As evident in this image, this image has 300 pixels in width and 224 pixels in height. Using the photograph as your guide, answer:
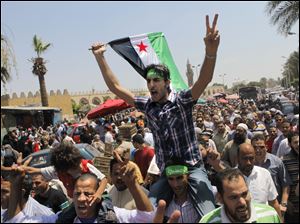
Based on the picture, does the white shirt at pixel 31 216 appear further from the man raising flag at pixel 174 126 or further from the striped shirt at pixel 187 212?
the striped shirt at pixel 187 212

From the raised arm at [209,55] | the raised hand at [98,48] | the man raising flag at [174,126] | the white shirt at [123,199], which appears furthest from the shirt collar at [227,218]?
the raised hand at [98,48]

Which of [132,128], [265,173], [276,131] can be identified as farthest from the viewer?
[132,128]

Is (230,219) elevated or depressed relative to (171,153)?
depressed

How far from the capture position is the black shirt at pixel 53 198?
14.1ft

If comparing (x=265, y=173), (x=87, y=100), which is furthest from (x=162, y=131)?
(x=87, y=100)

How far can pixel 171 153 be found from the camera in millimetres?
3098

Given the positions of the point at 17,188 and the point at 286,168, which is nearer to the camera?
the point at 17,188

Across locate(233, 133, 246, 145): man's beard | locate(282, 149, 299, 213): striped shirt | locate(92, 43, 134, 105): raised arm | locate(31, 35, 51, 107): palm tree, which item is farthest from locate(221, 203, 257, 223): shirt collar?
locate(31, 35, 51, 107): palm tree

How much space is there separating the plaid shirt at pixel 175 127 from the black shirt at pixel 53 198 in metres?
1.63

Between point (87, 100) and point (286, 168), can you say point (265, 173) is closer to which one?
point (286, 168)

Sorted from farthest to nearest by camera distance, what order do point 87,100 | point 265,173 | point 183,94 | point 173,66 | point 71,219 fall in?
point 87,100
point 173,66
point 265,173
point 183,94
point 71,219

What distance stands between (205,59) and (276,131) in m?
5.34

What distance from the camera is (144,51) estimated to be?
689 cm

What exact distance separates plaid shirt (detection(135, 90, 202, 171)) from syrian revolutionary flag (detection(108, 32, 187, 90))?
Answer: 0.84 metres
